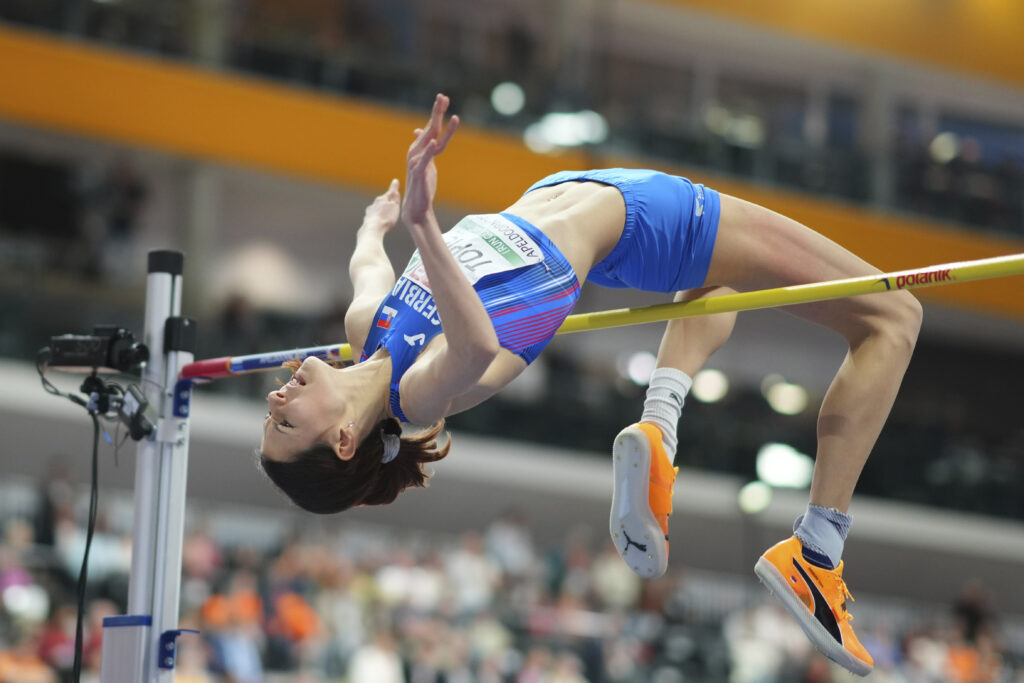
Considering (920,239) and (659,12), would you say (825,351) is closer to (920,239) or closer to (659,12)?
(920,239)

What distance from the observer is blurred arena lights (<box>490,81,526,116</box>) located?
13625 mm

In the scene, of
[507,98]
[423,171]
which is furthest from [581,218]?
[507,98]

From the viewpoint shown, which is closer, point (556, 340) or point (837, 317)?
point (837, 317)

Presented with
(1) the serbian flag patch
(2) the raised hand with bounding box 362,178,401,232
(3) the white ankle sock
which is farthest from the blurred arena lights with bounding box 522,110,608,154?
(1) the serbian flag patch

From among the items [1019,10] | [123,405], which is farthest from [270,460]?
[1019,10]

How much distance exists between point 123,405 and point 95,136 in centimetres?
915

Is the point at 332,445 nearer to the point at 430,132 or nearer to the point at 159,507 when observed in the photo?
the point at 430,132

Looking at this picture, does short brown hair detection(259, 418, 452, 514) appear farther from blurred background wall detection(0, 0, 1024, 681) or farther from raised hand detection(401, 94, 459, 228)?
blurred background wall detection(0, 0, 1024, 681)

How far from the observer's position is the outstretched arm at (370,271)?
137 inches

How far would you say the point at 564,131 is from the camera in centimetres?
1327

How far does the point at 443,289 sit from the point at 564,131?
422 inches

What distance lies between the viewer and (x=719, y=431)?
13.1 metres

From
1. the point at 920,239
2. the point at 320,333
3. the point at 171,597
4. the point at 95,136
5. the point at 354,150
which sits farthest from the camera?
the point at 920,239

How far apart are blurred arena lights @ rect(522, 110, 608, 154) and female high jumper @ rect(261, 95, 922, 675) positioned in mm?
9746
